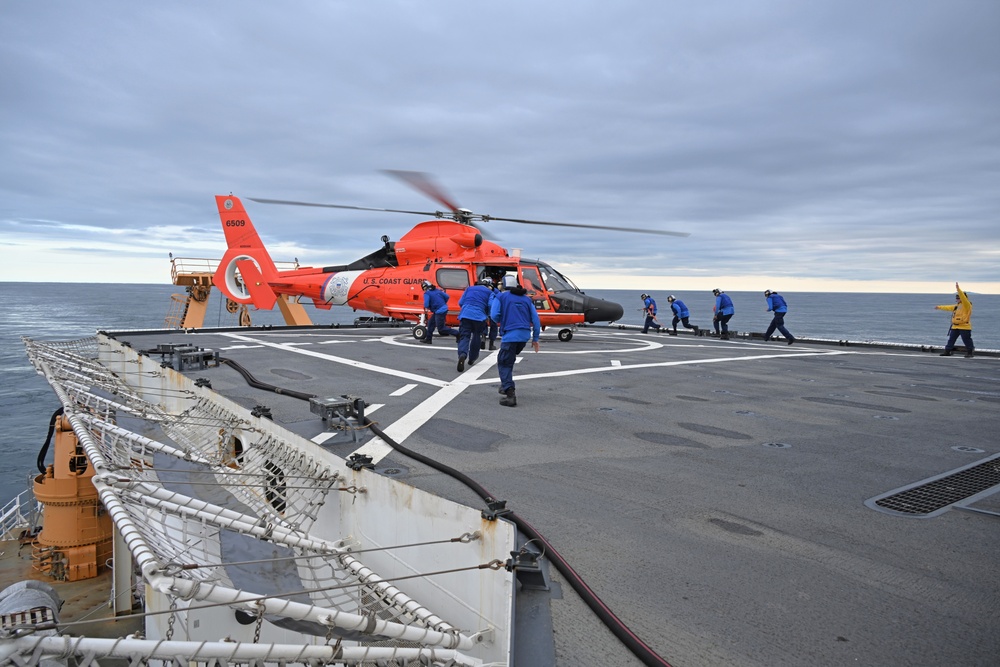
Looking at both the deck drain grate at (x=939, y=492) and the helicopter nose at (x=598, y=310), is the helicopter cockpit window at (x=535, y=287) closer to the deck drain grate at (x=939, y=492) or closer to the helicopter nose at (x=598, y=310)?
the helicopter nose at (x=598, y=310)

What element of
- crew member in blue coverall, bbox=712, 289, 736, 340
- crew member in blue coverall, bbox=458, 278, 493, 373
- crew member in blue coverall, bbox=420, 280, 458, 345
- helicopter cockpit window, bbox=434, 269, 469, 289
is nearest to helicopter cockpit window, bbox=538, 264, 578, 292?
helicopter cockpit window, bbox=434, 269, 469, 289

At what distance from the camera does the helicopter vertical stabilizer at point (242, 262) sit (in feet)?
64.4

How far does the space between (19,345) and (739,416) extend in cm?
5817

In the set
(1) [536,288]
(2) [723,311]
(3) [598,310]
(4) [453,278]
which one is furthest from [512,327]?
(2) [723,311]

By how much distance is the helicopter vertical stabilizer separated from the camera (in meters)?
19.6

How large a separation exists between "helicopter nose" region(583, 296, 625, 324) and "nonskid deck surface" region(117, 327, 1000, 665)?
17.0ft

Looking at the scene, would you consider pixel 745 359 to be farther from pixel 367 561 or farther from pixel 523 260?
pixel 367 561

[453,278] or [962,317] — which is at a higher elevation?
[453,278]

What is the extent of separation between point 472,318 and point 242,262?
13207 millimetres

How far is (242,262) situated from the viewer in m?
19.9

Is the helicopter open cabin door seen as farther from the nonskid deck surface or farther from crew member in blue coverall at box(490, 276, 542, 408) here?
crew member in blue coverall at box(490, 276, 542, 408)

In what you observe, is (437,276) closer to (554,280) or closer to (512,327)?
(554,280)

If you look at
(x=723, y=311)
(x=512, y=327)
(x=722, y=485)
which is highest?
(x=723, y=311)

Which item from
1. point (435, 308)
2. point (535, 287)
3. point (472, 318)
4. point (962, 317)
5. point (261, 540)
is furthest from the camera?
point (535, 287)
